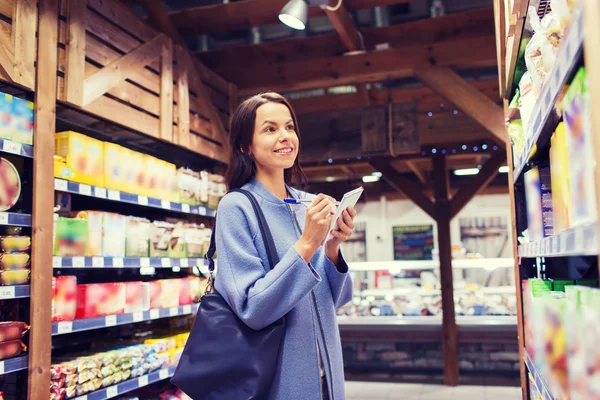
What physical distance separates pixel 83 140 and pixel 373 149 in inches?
132

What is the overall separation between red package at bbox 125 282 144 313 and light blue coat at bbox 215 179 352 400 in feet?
6.82

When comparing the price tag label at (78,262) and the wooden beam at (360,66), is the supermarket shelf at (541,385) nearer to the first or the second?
the price tag label at (78,262)

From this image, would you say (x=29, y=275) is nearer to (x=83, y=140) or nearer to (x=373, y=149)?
(x=83, y=140)

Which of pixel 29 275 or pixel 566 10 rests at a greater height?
pixel 566 10

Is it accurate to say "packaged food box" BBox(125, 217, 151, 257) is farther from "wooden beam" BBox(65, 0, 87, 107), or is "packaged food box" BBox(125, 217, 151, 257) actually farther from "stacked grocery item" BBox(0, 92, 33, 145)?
"stacked grocery item" BBox(0, 92, 33, 145)

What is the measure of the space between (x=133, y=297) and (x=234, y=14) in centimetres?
261

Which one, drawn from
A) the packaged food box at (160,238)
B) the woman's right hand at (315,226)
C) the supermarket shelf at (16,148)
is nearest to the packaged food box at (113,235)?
the packaged food box at (160,238)

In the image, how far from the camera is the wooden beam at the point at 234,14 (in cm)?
466

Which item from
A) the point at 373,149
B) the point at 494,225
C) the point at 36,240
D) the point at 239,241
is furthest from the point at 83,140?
the point at 494,225

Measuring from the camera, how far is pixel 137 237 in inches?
143

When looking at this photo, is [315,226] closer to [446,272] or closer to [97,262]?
[97,262]

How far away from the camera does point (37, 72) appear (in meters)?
2.79

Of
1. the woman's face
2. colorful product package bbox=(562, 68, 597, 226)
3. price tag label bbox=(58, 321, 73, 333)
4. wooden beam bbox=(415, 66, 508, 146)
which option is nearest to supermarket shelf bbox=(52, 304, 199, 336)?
price tag label bbox=(58, 321, 73, 333)

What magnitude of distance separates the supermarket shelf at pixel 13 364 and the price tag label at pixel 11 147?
978 mm
